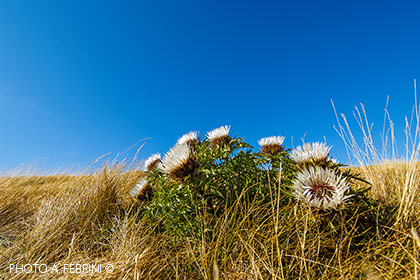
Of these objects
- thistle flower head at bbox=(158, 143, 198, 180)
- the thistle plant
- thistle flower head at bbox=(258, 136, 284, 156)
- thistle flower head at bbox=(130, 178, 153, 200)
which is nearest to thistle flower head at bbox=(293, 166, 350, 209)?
the thistle plant

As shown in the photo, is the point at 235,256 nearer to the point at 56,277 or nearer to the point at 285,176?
the point at 285,176

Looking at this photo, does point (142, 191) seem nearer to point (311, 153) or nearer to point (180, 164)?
point (180, 164)

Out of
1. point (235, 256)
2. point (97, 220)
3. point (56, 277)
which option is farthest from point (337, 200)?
point (97, 220)

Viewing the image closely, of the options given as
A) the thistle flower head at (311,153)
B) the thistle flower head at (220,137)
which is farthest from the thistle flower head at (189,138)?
the thistle flower head at (311,153)

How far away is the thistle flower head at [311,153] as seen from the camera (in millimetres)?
1189

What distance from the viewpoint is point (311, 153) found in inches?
47.6

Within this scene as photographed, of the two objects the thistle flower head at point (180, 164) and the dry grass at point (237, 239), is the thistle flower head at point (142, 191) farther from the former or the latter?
the thistle flower head at point (180, 164)

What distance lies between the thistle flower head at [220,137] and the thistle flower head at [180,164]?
605mm

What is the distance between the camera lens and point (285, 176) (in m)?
1.33

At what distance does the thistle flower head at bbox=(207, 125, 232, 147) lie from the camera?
1796mm

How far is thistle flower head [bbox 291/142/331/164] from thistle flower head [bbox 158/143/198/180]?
21.7 inches

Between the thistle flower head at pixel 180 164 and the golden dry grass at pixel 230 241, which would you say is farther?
the thistle flower head at pixel 180 164

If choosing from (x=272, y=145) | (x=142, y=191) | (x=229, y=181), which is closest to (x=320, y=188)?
(x=229, y=181)

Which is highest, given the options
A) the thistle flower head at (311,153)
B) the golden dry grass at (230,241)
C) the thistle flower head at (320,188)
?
the thistle flower head at (311,153)
